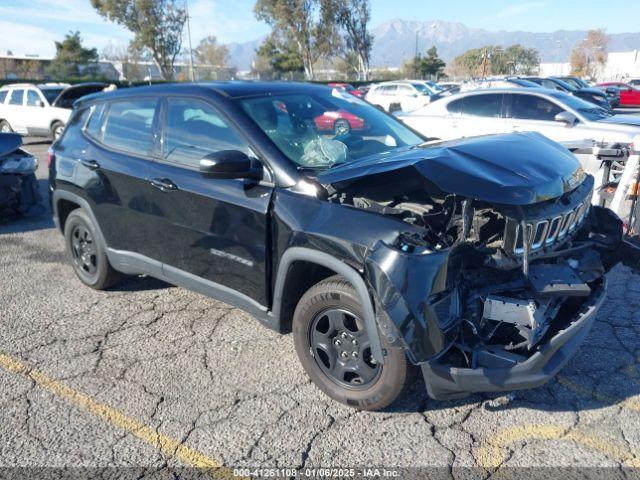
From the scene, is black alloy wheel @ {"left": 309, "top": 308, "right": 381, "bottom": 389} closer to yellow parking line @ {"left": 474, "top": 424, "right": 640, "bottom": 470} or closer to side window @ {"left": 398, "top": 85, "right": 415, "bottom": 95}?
yellow parking line @ {"left": 474, "top": 424, "right": 640, "bottom": 470}

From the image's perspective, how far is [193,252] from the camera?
3.79 m

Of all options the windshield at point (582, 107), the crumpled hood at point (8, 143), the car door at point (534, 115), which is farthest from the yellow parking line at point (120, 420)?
the windshield at point (582, 107)

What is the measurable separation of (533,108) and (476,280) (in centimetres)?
706

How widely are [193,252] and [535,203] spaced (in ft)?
7.38

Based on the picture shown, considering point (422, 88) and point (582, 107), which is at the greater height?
point (422, 88)

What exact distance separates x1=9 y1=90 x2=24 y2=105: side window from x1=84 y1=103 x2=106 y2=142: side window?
12152 millimetres

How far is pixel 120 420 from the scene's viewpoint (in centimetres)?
308

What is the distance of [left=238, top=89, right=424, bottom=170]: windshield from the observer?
3.52 metres

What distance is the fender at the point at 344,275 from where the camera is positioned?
275 cm

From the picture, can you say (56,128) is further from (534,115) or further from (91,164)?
(534,115)

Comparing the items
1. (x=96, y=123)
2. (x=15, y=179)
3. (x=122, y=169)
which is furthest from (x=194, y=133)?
(x=15, y=179)

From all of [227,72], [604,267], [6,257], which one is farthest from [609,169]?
[227,72]

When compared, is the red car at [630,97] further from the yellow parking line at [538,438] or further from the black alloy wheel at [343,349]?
the black alloy wheel at [343,349]

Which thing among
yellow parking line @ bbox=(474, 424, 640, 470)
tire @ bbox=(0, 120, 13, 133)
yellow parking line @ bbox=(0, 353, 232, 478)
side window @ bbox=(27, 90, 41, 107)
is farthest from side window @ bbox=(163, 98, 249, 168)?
tire @ bbox=(0, 120, 13, 133)
